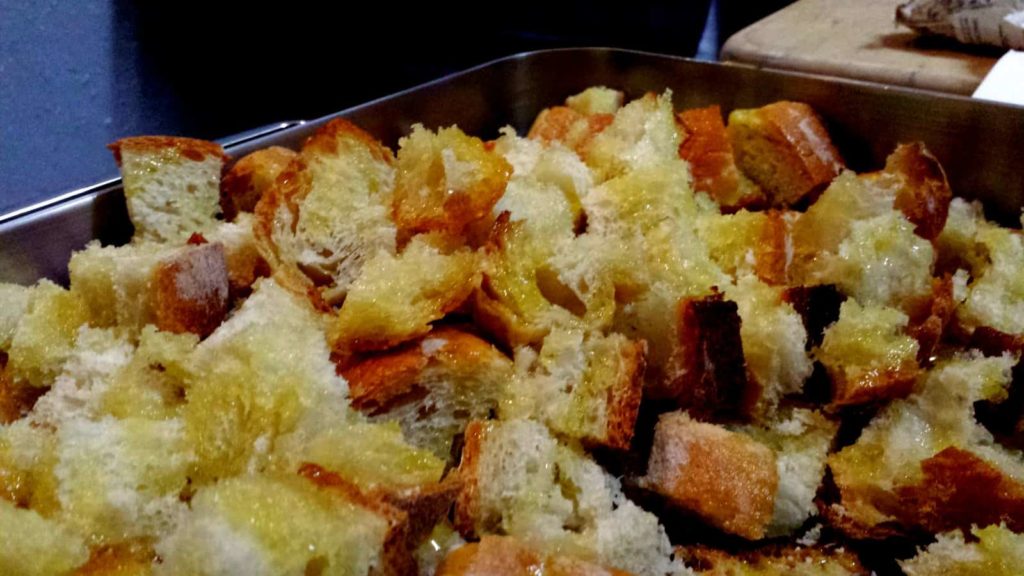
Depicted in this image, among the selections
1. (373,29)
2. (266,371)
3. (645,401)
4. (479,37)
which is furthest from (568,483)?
(479,37)

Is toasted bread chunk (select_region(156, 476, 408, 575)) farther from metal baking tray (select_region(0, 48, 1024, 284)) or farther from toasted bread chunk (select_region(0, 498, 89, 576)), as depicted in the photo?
metal baking tray (select_region(0, 48, 1024, 284))

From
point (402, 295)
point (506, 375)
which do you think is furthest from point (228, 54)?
point (506, 375)

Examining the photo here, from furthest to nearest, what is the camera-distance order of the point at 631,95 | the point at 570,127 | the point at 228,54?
the point at 228,54, the point at 631,95, the point at 570,127

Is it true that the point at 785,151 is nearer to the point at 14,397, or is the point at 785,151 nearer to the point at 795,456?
the point at 795,456

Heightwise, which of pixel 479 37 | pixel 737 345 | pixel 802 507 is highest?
pixel 737 345

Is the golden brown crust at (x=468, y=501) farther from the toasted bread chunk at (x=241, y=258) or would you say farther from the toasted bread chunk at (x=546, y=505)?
the toasted bread chunk at (x=241, y=258)

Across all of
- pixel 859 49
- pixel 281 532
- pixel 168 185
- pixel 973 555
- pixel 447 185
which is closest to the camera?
pixel 281 532

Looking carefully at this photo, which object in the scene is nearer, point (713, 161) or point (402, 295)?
point (402, 295)

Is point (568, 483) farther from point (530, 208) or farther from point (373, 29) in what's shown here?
point (373, 29)
